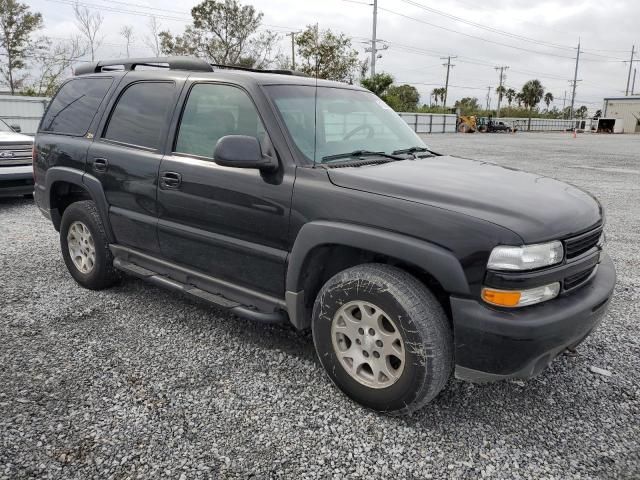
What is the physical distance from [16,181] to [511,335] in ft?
25.6

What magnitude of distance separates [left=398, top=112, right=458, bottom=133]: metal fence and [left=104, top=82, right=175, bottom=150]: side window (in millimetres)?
36206

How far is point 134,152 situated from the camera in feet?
12.0

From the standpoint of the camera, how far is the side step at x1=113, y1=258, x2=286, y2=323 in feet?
10.0

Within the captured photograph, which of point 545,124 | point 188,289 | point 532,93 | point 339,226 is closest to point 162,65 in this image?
point 188,289

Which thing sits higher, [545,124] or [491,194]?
[545,124]

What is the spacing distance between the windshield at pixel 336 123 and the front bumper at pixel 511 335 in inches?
49.9

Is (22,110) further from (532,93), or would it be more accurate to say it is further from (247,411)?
(532,93)

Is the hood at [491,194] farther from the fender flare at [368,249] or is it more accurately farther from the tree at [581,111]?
the tree at [581,111]

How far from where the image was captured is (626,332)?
3732mm

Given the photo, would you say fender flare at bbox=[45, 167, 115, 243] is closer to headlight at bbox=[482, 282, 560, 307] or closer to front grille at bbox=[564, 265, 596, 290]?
headlight at bbox=[482, 282, 560, 307]

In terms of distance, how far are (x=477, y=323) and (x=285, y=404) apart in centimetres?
117

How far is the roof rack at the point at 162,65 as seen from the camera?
356cm

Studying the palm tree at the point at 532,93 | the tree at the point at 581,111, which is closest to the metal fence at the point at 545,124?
the palm tree at the point at 532,93

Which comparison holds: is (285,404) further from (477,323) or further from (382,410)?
(477,323)
